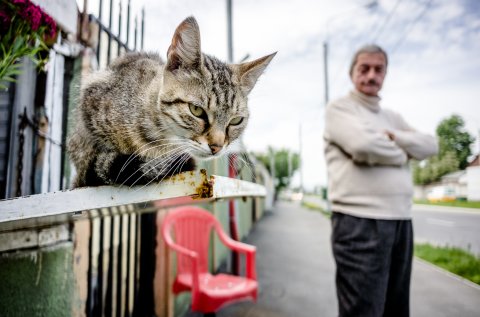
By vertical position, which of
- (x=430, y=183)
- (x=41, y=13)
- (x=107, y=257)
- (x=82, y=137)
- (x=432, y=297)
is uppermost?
(x=41, y=13)

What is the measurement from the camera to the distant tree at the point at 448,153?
156cm

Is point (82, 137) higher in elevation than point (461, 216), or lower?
higher

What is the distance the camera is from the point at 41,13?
40.0 inches

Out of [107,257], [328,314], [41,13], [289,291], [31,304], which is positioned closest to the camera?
[41,13]

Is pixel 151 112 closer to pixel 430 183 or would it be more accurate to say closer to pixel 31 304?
pixel 31 304

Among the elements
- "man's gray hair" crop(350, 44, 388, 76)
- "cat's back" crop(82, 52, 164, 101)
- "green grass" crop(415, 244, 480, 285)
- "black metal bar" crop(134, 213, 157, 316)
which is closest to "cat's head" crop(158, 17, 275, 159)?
"cat's back" crop(82, 52, 164, 101)

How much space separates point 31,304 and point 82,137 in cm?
80

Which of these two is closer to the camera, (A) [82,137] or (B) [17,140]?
(A) [82,137]

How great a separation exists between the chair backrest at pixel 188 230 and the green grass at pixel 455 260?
6.53 feet

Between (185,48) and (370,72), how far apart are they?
1537 millimetres

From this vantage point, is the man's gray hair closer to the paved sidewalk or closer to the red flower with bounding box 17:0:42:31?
the paved sidewalk

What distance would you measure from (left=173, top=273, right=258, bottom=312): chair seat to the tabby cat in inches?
62.1

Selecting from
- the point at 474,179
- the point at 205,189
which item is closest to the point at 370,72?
the point at 474,179

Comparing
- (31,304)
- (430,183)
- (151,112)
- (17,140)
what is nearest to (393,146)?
(430,183)
